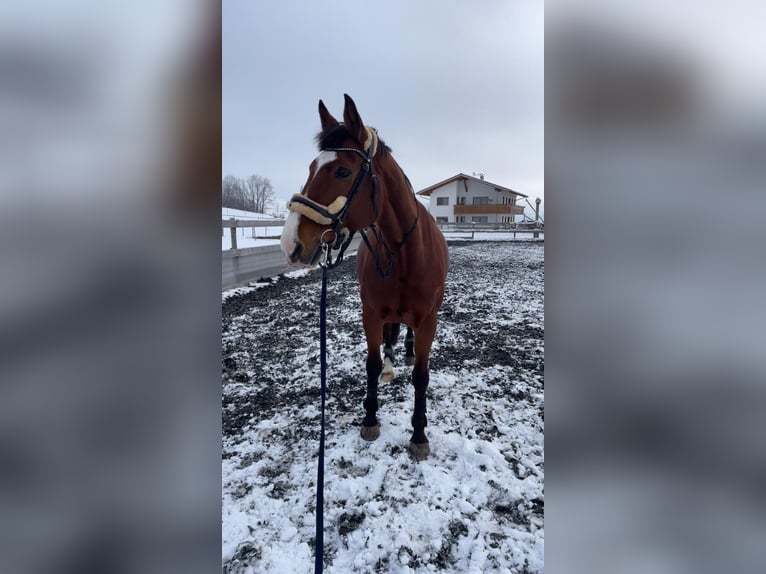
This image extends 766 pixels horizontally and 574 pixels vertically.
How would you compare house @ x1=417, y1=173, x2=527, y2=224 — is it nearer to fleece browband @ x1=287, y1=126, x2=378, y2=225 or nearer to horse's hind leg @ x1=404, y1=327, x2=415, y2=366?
horse's hind leg @ x1=404, y1=327, x2=415, y2=366

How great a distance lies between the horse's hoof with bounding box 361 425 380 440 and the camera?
245 cm

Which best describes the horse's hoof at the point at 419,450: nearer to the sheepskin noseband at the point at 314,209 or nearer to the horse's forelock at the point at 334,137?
the sheepskin noseband at the point at 314,209

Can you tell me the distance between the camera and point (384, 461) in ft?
7.32

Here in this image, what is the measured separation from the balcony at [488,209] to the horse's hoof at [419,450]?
3345cm

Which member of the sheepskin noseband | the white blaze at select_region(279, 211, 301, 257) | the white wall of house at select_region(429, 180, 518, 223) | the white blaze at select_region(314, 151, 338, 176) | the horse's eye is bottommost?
the white blaze at select_region(279, 211, 301, 257)

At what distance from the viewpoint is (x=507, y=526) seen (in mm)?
1738

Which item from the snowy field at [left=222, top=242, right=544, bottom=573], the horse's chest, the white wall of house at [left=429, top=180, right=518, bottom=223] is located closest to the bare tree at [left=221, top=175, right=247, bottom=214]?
the horse's chest

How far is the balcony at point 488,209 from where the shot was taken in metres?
32.6

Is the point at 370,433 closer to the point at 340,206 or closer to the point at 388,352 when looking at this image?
the point at 388,352
